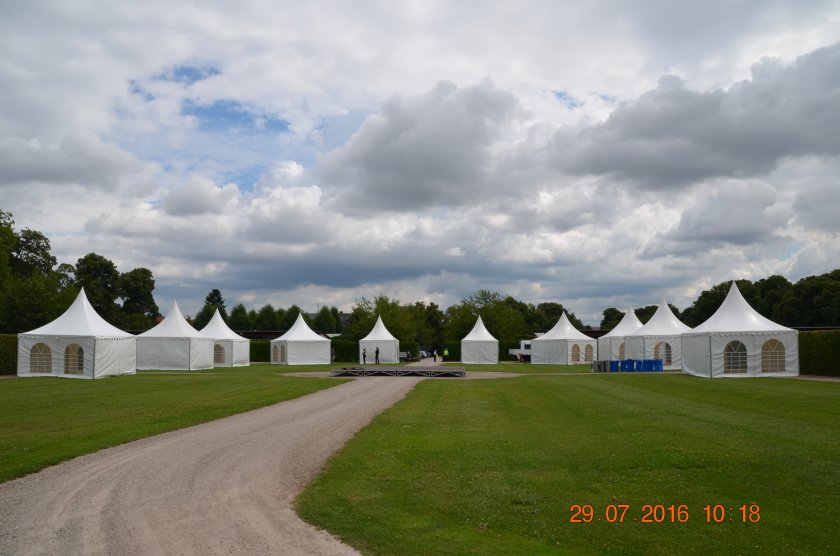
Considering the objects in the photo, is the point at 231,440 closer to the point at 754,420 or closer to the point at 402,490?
the point at 402,490

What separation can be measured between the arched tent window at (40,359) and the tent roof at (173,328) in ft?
24.2

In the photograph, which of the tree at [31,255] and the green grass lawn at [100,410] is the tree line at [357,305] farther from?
the green grass lawn at [100,410]

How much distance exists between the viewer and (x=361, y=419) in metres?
14.6

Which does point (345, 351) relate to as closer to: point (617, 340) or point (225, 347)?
point (225, 347)

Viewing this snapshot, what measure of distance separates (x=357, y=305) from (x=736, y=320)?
47655 mm

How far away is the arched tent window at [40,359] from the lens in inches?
1252

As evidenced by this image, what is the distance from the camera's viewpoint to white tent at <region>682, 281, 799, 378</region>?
29672 millimetres

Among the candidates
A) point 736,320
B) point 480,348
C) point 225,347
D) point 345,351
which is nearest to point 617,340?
point 480,348

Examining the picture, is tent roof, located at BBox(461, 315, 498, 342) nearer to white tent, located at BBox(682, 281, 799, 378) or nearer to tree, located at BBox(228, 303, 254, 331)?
white tent, located at BBox(682, 281, 799, 378)

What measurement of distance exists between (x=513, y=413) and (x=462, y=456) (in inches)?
227

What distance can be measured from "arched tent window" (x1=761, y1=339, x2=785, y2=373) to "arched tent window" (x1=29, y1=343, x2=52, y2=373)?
3389cm

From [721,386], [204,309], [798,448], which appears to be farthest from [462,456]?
[204,309]
